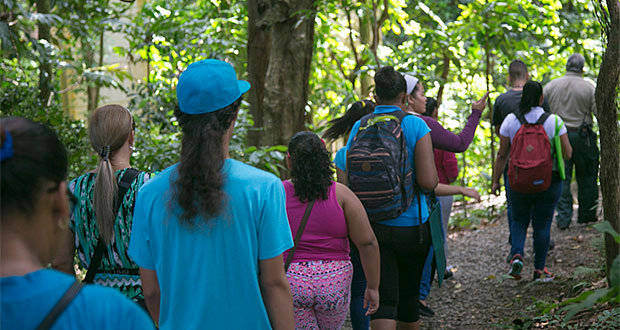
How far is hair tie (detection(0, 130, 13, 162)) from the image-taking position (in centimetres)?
143

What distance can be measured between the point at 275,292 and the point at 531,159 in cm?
474

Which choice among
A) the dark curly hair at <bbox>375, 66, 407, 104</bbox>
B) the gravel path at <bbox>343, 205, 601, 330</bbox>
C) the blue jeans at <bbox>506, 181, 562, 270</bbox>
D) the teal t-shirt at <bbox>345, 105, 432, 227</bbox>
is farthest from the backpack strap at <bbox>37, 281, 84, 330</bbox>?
the blue jeans at <bbox>506, 181, 562, 270</bbox>

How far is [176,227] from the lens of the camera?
254 centimetres

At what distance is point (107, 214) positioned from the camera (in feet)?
10.6

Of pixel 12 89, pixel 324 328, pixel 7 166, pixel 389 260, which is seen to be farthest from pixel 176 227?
pixel 12 89

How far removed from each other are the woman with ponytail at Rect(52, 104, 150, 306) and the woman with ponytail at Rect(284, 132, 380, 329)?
37.3 inches

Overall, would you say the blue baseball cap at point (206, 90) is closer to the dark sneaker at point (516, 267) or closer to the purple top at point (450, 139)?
the purple top at point (450, 139)

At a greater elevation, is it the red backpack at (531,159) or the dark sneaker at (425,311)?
the red backpack at (531,159)

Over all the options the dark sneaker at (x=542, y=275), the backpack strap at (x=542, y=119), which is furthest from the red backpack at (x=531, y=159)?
the dark sneaker at (x=542, y=275)

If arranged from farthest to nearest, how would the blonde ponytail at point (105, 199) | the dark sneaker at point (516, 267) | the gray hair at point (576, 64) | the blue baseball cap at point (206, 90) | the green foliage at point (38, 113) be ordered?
the gray hair at point (576, 64) < the green foliage at point (38, 113) < the dark sneaker at point (516, 267) < the blonde ponytail at point (105, 199) < the blue baseball cap at point (206, 90)

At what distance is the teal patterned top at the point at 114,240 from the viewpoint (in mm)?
3281

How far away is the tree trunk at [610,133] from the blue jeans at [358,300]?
5.19ft

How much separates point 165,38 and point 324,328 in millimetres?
7342

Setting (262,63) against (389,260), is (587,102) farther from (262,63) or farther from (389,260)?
(389,260)
